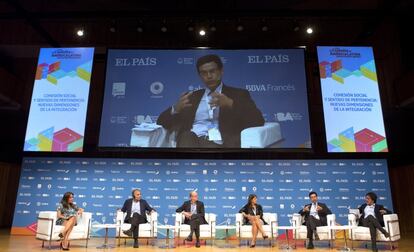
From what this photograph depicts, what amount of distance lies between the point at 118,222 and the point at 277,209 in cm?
365

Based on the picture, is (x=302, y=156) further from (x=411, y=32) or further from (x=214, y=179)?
(x=411, y=32)

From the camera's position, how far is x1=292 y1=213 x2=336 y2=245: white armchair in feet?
19.8

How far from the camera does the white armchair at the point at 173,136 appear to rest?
7492 millimetres

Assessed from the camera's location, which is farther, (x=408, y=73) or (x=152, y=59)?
(x=408, y=73)

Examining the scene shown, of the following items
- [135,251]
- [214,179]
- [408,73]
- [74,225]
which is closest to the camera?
[135,251]

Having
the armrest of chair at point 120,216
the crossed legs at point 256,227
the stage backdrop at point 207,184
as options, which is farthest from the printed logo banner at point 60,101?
the crossed legs at point 256,227

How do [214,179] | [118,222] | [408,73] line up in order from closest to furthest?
[118,222], [214,179], [408,73]

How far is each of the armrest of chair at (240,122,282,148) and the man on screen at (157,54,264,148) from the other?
0.10 metres

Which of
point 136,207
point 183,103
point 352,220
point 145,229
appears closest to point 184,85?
point 183,103

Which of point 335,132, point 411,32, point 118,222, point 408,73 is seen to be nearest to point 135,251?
point 118,222

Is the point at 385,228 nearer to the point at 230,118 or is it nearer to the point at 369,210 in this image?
the point at 369,210

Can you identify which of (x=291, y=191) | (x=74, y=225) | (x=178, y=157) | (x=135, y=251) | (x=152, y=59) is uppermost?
(x=152, y=59)

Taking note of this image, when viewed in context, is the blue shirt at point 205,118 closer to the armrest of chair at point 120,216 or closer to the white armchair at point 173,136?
the white armchair at point 173,136

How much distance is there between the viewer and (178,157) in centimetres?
852
